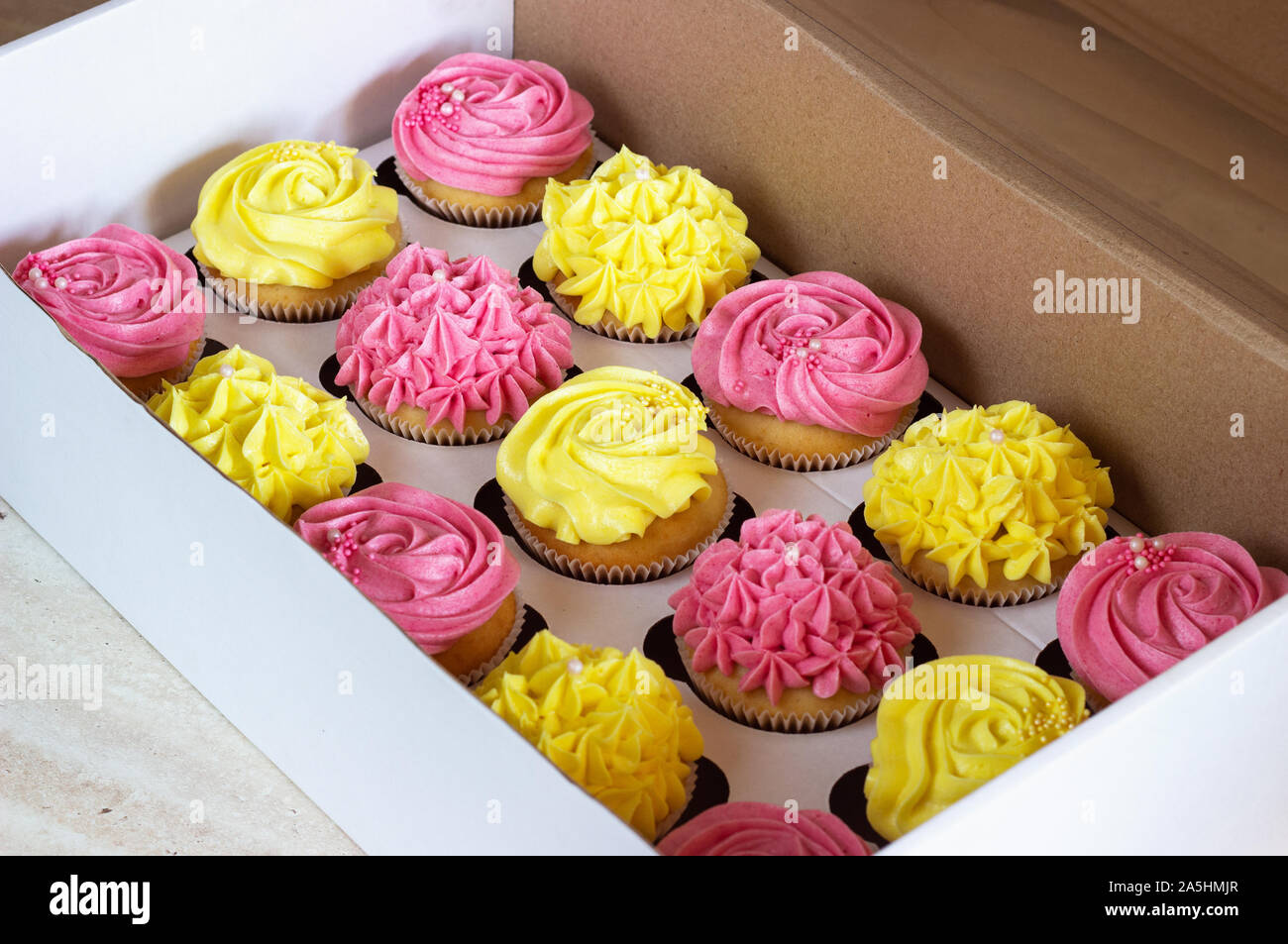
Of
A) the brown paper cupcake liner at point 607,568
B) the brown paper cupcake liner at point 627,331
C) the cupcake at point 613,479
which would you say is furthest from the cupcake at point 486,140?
the brown paper cupcake liner at point 607,568

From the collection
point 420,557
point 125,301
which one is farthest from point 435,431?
point 125,301

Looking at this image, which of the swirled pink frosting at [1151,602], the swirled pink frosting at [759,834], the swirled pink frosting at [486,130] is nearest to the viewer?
the swirled pink frosting at [759,834]

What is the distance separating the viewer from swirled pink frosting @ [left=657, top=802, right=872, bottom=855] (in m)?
1.74

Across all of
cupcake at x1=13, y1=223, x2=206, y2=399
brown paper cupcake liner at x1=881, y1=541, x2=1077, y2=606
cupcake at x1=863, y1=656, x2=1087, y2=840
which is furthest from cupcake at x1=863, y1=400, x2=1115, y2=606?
cupcake at x1=13, y1=223, x2=206, y2=399

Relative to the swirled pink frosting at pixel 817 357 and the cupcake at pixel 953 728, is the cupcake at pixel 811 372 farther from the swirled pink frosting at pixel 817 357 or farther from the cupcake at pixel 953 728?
the cupcake at pixel 953 728

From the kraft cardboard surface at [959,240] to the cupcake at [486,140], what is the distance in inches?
7.5

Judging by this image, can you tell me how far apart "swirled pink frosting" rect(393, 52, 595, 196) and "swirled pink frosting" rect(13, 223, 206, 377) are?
51cm

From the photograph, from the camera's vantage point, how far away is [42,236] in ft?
8.46

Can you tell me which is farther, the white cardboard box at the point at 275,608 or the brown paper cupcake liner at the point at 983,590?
the brown paper cupcake liner at the point at 983,590

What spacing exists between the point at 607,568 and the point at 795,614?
0.33 meters

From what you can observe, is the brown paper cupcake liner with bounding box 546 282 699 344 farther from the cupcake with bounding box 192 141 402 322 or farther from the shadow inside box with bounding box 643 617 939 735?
the shadow inside box with bounding box 643 617 939 735

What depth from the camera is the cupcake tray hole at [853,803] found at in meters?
1.95

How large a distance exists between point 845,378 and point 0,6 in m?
A: 2.40

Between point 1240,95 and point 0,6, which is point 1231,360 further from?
point 0,6
